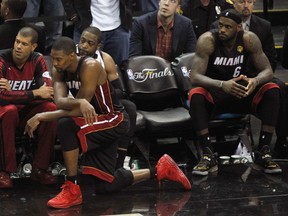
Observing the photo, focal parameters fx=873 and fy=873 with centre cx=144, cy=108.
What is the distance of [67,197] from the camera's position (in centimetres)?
688

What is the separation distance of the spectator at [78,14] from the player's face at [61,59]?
7.10 ft

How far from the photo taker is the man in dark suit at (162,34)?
351 inches

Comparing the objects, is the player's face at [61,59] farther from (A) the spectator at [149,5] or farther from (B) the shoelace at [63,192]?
(A) the spectator at [149,5]

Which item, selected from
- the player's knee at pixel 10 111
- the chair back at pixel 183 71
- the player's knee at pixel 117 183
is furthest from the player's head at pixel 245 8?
the player's knee at pixel 10 111

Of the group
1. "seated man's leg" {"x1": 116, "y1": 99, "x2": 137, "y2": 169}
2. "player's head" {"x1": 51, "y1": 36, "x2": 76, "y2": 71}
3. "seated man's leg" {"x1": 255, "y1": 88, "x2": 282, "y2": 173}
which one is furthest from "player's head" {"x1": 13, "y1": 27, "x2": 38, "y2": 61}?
"seated man's leg" {"x1": 255, "y1": 88, "x2": 282, "y2": 173}

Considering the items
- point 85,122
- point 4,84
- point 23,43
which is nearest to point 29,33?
point 23,43

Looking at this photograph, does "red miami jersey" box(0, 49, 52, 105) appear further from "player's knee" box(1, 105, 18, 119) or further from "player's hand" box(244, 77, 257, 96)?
"player's hand" box(244, 77, 257, 96)

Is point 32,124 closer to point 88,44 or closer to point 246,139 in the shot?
point 88,44

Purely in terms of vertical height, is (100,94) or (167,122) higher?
(100,94)

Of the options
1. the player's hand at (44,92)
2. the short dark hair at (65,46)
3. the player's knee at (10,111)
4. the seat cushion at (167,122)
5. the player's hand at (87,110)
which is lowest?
the seat cushion at (167,122)

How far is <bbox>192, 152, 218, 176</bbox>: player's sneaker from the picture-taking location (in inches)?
304

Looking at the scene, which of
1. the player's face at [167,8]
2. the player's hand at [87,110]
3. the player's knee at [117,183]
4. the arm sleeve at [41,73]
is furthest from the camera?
the player's face at [167,8]

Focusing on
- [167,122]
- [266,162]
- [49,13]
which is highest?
[49,13]

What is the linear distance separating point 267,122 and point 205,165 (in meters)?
0.70
